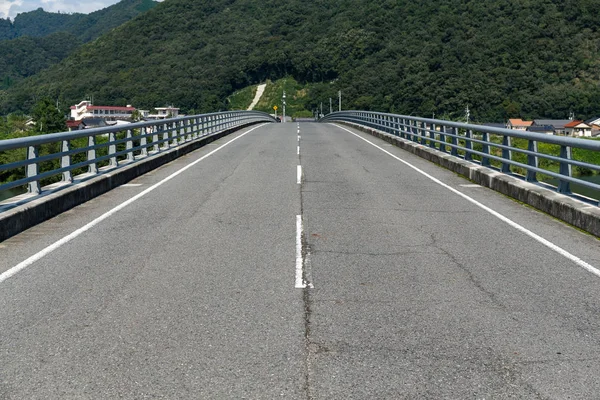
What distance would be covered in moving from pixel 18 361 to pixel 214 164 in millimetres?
14913

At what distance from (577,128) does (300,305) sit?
11093 cm

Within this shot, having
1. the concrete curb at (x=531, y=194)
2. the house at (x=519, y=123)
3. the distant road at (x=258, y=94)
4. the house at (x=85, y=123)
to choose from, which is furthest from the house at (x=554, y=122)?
the concrete curb at (x=531, y=194)

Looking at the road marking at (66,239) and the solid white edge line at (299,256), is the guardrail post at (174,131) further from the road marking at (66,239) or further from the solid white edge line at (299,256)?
the solid white edge line at (299,256)

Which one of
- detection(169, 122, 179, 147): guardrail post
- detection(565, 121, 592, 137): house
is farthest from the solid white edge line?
detection(565, 121, 592, 137): house

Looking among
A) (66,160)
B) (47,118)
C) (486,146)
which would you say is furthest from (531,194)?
(47,118)

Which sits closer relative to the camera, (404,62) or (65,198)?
(65,198)

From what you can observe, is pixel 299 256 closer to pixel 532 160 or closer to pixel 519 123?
pixel 532 160

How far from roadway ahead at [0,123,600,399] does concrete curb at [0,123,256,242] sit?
207 millimetres

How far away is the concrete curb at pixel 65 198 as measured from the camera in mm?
9312

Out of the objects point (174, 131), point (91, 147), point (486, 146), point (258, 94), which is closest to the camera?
point (91, 147)

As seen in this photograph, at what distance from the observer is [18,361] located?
15.7 feet

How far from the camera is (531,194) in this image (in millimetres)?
12047

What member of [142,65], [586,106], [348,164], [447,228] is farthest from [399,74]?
[447,228]

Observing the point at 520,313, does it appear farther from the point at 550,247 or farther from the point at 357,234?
the point at 357,234
